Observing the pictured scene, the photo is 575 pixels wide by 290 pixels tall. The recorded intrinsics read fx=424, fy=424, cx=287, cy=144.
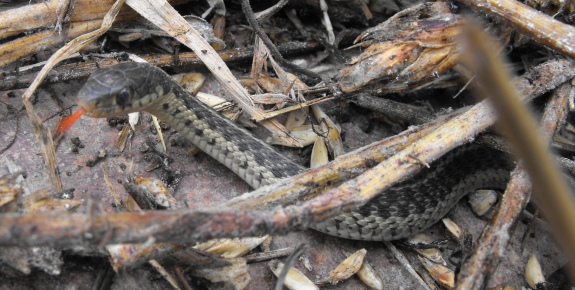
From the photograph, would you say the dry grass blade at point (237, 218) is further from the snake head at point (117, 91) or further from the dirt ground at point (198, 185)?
the snake head at point (117, 91)

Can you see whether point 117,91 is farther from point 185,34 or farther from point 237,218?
point 237,218

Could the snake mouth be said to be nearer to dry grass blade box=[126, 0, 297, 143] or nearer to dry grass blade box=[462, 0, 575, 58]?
dry grass blade box=[126, 0, 297, 143]

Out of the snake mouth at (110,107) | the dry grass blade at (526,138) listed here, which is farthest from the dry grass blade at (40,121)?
the dry grass blade at (526,138)

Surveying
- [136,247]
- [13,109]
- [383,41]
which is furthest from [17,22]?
[383,41]

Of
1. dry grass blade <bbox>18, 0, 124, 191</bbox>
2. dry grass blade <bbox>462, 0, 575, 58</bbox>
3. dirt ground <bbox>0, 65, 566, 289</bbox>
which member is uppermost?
dry grass blade <bbox>462, 0, 575, 58</bbox>

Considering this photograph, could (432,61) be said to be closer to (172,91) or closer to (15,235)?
(172,91)

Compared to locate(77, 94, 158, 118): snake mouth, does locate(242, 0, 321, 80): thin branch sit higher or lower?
higher

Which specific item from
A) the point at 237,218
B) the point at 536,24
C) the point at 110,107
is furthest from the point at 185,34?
the point at 536,24

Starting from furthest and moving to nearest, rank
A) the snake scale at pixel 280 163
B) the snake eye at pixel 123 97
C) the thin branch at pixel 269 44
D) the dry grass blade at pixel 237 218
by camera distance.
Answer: the thin branch at pixel 269 44, the snake scale at pixel 280 163, the snake eye at pixel 123 97, the dry grass blade at pixel 237 218

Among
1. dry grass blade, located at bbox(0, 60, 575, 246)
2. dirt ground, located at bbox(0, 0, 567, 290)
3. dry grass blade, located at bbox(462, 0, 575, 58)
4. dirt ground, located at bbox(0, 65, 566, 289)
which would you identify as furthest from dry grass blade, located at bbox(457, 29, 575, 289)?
dry grass blade, located at bbox(462, 0, 575, 58)
